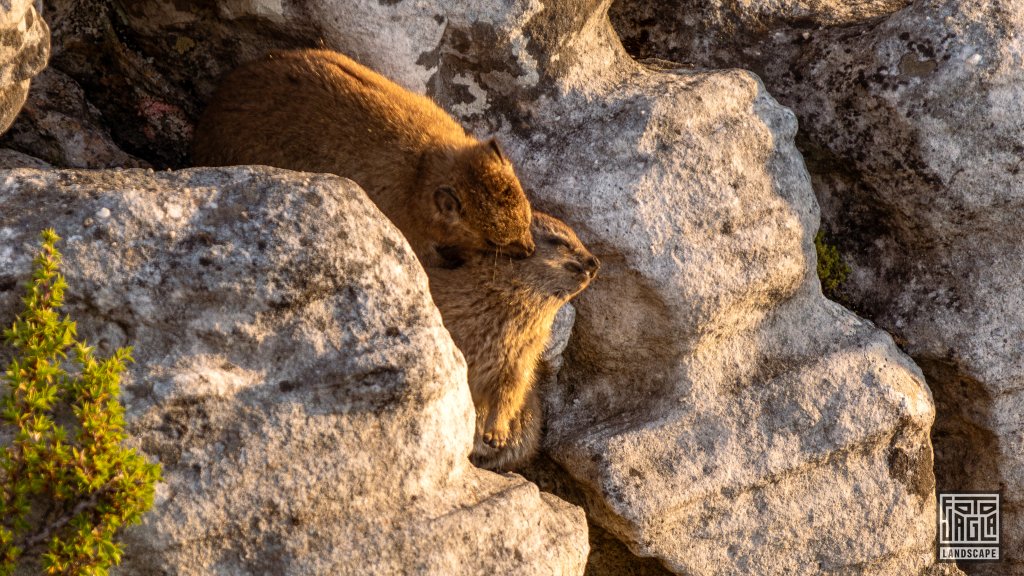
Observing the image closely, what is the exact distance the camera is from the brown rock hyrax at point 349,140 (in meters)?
6.21

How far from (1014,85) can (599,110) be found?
2.69 m

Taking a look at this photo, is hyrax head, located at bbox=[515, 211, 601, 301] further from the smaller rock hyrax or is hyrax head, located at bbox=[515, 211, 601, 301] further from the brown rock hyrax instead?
the brown rock hyrax

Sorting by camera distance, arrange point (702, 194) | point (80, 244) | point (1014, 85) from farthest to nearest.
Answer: point (1014, 85)
point (702, 194)
point (80, 244)

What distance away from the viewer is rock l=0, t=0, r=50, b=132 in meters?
4.74

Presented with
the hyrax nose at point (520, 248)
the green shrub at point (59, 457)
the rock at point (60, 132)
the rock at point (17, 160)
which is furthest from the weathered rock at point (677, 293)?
the green shrub at point (59, 457)

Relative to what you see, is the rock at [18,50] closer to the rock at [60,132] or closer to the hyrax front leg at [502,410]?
the rock at [60,132]

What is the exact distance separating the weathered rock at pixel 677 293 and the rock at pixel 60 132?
0.28 meters

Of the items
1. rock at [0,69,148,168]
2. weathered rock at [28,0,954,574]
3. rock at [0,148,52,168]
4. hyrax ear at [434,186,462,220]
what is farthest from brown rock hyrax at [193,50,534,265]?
rock at [0,148,52,168]

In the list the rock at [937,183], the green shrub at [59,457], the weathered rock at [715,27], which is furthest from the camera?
the weathered rock at [715,27]

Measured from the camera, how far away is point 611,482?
6.00 meters

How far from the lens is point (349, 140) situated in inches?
248

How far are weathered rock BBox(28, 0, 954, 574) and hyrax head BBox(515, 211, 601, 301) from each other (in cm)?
39

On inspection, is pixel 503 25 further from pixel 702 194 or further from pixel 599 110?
pixel 702 194

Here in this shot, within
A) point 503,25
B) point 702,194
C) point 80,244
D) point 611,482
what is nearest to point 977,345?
point 702,194
